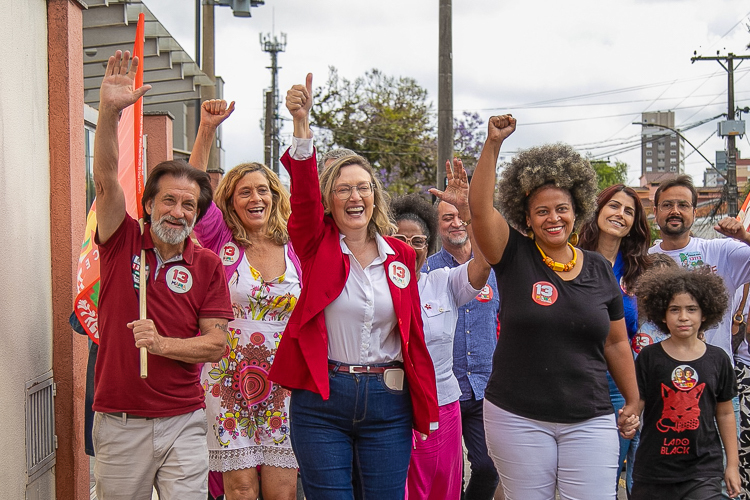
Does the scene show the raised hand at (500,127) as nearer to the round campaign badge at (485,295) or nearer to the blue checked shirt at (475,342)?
the blue checked shirt at (475,342)

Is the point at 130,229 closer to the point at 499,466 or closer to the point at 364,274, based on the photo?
the point at 364,274

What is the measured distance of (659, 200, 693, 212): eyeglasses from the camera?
5.84 meters

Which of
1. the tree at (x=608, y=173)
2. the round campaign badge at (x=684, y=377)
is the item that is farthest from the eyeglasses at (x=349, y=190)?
the tree at (x=608, y=173)

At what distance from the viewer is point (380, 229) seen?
4.14 m

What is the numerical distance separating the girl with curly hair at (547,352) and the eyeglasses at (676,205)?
187cm

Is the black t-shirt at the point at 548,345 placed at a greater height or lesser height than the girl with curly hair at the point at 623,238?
lesser

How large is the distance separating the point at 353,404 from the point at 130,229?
137cm

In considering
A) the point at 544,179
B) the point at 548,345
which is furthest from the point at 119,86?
the point at 548,345

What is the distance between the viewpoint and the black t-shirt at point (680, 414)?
461 cm

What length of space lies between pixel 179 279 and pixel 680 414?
2.90 m

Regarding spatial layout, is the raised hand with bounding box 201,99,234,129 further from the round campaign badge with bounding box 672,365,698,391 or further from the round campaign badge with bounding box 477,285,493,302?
the round campaign badge with bounding box 672,365,698,391

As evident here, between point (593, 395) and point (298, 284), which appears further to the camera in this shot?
point (298, 284)

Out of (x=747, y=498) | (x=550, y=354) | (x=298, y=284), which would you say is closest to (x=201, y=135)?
(x=298, y=284)

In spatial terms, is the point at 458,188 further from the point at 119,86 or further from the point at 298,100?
the point at 119,86
